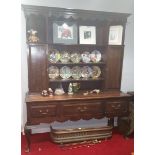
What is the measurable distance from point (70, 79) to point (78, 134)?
877mm

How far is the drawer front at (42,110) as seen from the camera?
111 inches

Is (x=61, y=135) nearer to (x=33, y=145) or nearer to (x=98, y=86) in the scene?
(x=33, y=145)

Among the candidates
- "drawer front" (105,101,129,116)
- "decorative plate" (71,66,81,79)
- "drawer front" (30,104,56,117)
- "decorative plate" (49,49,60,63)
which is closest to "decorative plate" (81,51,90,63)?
"decorative plate" (71,66,81,79)

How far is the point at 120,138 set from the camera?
3.28m

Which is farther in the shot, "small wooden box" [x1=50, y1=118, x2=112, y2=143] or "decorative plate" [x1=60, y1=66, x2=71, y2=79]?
"decorative plate" [x1=60, y1=66, x2=71, y2=79]

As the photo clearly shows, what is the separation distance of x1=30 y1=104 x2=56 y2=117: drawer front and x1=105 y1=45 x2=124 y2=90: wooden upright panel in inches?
41.3

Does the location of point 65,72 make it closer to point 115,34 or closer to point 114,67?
point 114,67

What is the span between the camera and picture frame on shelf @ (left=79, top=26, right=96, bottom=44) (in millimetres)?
3340

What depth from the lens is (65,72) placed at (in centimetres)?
334

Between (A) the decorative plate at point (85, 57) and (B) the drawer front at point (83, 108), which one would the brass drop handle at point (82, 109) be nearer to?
(B) the drawer front at point (83, 108)

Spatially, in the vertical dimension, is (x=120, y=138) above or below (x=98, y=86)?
below

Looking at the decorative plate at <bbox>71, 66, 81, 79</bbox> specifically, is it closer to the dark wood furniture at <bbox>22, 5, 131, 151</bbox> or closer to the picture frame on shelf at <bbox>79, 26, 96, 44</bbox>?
the dark wood furniture at <bbox>22, 5, 131, 151</bbox>
